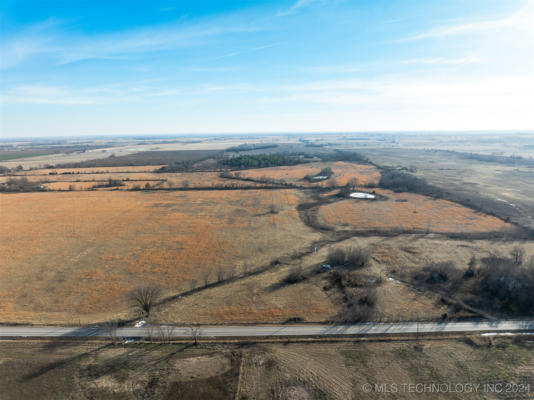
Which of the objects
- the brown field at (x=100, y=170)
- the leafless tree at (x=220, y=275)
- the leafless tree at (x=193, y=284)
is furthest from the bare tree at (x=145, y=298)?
the brown field at (x=100, y=170)

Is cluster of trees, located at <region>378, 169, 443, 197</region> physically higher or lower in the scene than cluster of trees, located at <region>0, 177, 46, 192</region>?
lower

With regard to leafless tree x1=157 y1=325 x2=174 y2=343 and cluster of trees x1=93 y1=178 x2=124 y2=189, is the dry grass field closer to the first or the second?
leafless tree x1=157 y1=325 x2=174 y2=343

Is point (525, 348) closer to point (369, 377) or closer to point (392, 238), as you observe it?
point (369, 377)

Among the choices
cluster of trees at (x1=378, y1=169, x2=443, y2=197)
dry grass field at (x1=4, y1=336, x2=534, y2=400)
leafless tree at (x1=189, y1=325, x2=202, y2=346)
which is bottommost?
dry grass field at (x1=4, y1=336, x2=534, y2=400)

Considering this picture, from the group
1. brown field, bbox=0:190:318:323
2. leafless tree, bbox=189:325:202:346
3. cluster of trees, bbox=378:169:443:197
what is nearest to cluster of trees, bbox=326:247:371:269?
brown field, bbox=0:190:318:323

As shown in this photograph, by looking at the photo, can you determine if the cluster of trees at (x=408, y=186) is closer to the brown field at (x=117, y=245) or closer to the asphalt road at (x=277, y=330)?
the brown field at (x=117, y=245)

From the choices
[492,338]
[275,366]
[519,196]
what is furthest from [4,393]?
[519,196]
